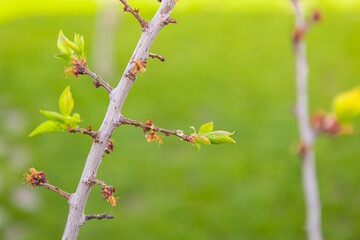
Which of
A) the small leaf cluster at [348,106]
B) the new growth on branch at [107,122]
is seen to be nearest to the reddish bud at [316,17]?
the small leaf cluster at [348,106]

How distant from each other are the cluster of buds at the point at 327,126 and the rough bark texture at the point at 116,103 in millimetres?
1241

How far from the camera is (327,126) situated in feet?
5.91

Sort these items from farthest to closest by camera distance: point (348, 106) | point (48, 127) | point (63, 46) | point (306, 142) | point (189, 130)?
1. point (189, 130)
2. point (306, 142)
3. point (348, 106)
4. point (63, 46)
5. point (48, 127)

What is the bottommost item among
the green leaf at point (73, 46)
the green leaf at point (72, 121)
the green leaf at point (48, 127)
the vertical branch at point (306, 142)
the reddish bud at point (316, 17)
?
the green leaf at point (48, 127)

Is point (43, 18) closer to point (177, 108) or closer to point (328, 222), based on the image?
point (177, 108)

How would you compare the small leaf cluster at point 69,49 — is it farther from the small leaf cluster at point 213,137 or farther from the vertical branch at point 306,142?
the vertical branch at point 306,142

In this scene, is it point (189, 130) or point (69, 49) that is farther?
point (189, 130)

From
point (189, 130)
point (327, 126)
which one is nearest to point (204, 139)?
point (327, 126)

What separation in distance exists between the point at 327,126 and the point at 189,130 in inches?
129

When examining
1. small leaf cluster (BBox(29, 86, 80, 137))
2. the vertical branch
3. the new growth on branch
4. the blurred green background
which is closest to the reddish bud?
the vertical branch

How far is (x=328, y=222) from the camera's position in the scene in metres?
4.02

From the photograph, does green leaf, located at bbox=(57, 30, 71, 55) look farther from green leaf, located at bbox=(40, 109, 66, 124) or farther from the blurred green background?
the blurred green background

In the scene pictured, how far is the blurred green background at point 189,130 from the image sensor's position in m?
4.04

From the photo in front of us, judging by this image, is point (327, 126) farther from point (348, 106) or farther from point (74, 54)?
point (74, 54)
